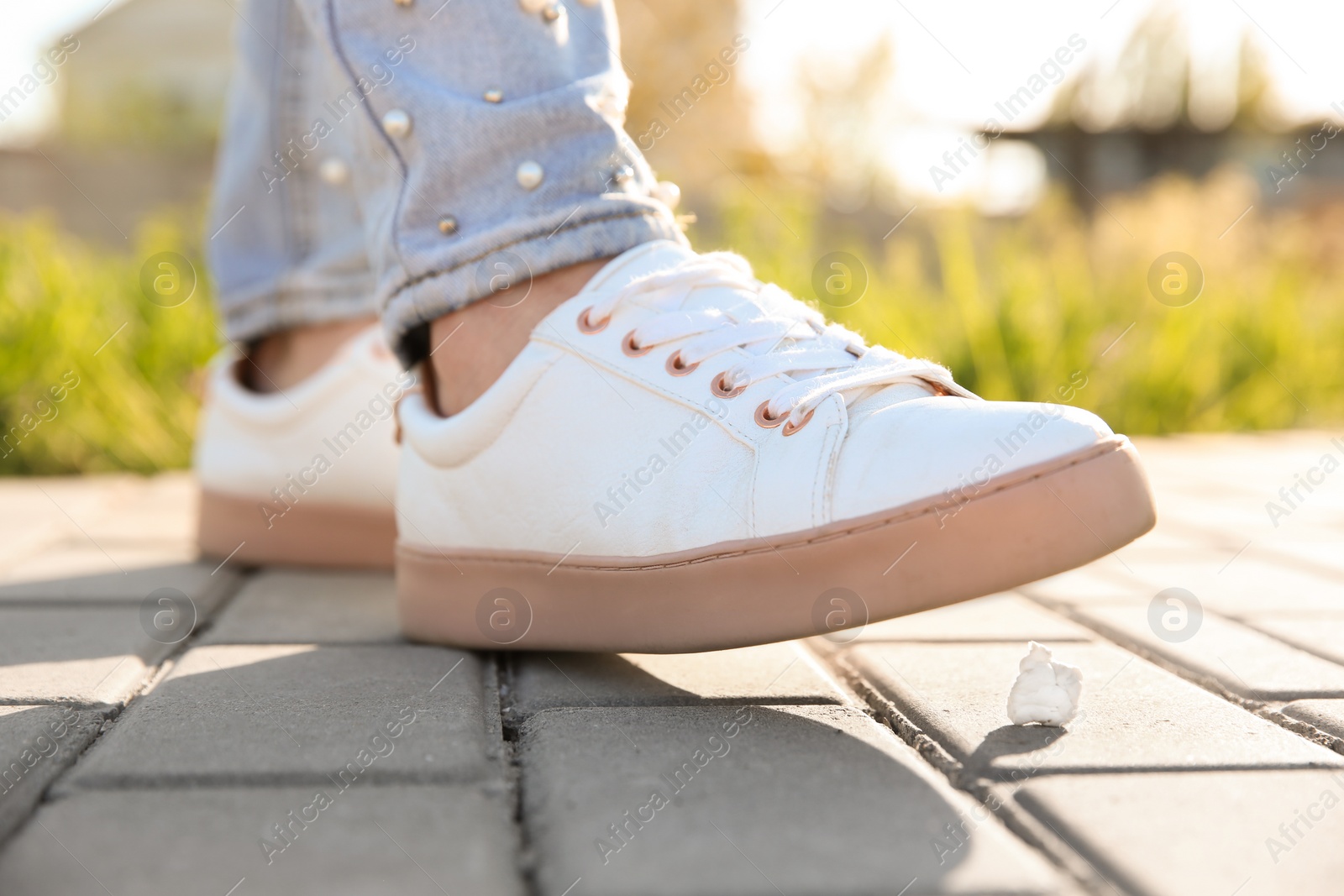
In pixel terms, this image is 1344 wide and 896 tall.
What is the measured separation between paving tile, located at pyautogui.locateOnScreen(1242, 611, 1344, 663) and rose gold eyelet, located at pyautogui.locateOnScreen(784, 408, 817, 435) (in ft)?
2.28

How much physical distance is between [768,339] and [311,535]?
3.05ft

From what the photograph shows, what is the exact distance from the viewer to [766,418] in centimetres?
107

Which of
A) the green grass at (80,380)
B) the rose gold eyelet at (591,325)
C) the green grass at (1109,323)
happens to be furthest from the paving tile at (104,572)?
the green grass at (1109,323)

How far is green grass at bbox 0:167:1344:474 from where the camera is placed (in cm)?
335

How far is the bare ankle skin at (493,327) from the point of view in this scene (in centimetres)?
120

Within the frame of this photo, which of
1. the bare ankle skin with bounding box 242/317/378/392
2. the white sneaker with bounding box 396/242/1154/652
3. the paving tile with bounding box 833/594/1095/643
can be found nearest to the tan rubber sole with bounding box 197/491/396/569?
the bare ankle skin with bounding box 242/317/378/392

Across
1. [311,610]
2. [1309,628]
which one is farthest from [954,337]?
[311,610]

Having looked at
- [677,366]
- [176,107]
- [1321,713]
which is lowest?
[1321,713]

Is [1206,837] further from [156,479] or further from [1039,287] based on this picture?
[1039,287]

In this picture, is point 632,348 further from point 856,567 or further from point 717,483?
point 856,567

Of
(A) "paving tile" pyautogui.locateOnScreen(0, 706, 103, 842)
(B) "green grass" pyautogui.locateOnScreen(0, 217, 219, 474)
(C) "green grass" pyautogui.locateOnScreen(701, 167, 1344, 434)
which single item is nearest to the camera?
(A) "paving tile" pyautogui.locateOnScreen(0, 706, 103, 842)

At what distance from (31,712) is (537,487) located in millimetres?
504

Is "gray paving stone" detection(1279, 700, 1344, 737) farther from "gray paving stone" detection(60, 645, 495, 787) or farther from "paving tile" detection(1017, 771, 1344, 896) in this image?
"gray paving stone" detection(60, 645, 495, 787)

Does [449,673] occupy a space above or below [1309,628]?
above
